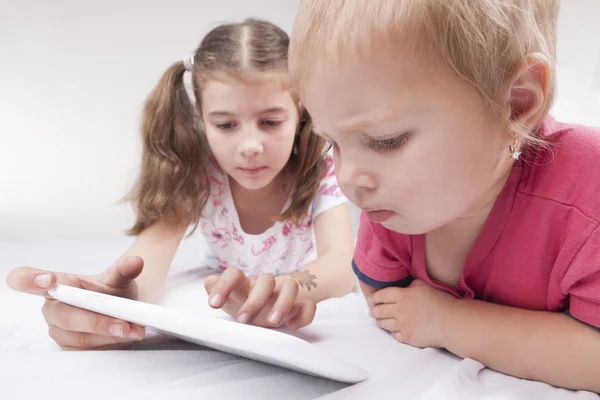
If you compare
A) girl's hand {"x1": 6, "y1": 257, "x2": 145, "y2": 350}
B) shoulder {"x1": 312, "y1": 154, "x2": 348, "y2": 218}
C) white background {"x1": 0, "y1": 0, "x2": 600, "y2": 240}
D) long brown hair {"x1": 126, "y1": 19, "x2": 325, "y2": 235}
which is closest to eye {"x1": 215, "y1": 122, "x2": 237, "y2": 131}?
long brown hair {"x1": 126, "y1": 19, "x2": 325, "y2": 235}

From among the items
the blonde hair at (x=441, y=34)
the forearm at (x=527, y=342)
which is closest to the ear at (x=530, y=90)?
the blonde hair at (x=441, y=34)

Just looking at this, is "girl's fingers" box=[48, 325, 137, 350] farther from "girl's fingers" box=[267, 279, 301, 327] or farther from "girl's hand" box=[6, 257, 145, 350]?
"girl's fingers" box=[267, 279, 301, 327]

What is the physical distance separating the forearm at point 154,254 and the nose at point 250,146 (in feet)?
0.86

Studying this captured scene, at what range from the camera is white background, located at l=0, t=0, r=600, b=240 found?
6.00 ft

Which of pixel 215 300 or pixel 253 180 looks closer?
pixel 215 300

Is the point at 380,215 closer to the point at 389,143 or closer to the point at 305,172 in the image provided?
the point at 389,143

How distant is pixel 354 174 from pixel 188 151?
0.69 metres

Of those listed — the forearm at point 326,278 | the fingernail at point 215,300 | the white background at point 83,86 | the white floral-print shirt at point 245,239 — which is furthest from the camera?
the white background at point 83,86

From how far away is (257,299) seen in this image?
0.81 metres

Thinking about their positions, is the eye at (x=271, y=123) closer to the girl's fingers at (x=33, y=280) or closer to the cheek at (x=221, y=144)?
the cheek at (x=221, y=144)

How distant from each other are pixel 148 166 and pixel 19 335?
47cm

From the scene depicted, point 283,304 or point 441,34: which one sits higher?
point 441,34

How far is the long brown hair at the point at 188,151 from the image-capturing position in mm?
1206

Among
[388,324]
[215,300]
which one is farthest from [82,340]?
[388,324]
